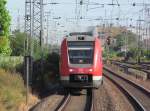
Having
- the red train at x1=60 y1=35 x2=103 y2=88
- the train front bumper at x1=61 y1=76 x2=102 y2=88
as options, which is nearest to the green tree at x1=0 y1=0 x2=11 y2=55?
the red train at x1=60 y1=35 x2=103 y2=88

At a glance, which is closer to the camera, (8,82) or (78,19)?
(8,82)

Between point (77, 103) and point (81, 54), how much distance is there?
3.49m

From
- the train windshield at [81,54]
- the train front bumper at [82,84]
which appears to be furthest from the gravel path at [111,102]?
the train windshield at [81,54]

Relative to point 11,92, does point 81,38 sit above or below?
above

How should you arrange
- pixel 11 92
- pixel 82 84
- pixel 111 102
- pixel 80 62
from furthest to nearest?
pixel 80 62
pixel 82 84
pixel 111 102
pixel 11 92

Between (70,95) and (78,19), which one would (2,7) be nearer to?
(70,95)

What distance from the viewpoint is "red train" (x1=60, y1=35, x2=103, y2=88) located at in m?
27.3

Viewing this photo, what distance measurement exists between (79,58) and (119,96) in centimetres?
306

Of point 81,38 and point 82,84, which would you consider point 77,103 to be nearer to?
point 82,84

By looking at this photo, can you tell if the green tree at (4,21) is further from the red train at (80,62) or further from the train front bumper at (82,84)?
the train front bumper at (82,84)

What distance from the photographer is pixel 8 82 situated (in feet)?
83.4

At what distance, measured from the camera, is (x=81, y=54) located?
90.8 ft

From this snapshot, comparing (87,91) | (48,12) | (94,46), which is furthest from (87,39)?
(48,12)

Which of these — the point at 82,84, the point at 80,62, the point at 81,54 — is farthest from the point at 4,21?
the point at 82,84
